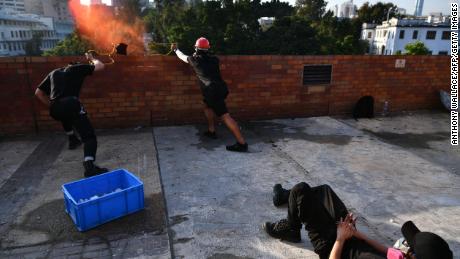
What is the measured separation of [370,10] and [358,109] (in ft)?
231

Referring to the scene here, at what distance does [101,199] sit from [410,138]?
5.03 metres

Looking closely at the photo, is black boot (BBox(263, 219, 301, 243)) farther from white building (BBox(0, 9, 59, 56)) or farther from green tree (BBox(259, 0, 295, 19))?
white building (BBox(0, 9, 59, 56))

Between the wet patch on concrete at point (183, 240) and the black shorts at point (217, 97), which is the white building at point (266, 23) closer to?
the black shorts at point (217, 97)

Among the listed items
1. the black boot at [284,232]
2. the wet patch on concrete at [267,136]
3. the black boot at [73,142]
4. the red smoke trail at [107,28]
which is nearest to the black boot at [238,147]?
the wet patch on concrete at [267,136]

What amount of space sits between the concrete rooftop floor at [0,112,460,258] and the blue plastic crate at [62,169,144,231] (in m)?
0.09

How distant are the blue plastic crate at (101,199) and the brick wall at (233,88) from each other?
2522 millimetres

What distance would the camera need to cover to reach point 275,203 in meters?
3.24

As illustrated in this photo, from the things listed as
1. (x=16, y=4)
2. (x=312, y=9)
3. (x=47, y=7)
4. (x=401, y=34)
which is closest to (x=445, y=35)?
(x=401, y=34)

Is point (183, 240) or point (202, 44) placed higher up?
point (202, 44)

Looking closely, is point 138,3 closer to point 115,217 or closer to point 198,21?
point 198,21

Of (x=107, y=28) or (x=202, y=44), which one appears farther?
(x=107, y=28)

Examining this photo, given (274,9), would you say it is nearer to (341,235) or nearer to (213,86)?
(213,86)

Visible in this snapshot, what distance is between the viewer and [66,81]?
157 inches

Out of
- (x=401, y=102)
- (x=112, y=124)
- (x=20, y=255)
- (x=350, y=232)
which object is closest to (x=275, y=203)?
(x=350, y=232)
